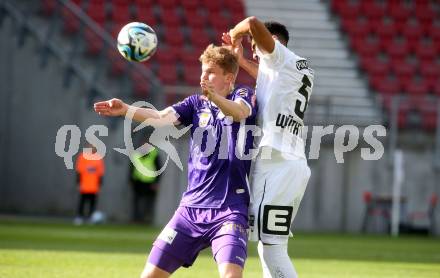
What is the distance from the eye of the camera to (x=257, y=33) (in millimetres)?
7172

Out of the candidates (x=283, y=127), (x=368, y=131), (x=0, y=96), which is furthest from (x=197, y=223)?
(x=0, y=96)

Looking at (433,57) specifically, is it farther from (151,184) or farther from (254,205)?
(254,205)

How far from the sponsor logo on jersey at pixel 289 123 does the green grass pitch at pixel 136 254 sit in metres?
3.60

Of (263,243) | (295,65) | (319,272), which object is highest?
(295,65)

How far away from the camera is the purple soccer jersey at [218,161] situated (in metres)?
7.23

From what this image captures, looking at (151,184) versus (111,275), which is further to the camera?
(151,184)

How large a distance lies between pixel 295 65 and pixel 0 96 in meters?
16.2

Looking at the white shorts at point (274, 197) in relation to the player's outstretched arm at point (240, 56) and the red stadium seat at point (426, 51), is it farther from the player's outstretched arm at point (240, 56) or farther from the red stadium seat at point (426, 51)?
the red stadium seat at point (426, 51)

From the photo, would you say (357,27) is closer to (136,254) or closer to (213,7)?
(213,7)

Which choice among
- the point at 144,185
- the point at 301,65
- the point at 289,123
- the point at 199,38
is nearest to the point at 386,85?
the point at 199,38

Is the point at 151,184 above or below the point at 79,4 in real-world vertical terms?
below

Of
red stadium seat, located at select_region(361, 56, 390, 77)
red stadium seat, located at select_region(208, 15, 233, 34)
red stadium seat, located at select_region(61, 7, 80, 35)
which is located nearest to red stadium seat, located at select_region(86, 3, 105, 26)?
red stadium seat, located at select_region(61, 7, 80, 35)

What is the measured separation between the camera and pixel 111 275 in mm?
10578

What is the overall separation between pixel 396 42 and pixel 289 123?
715 inches
